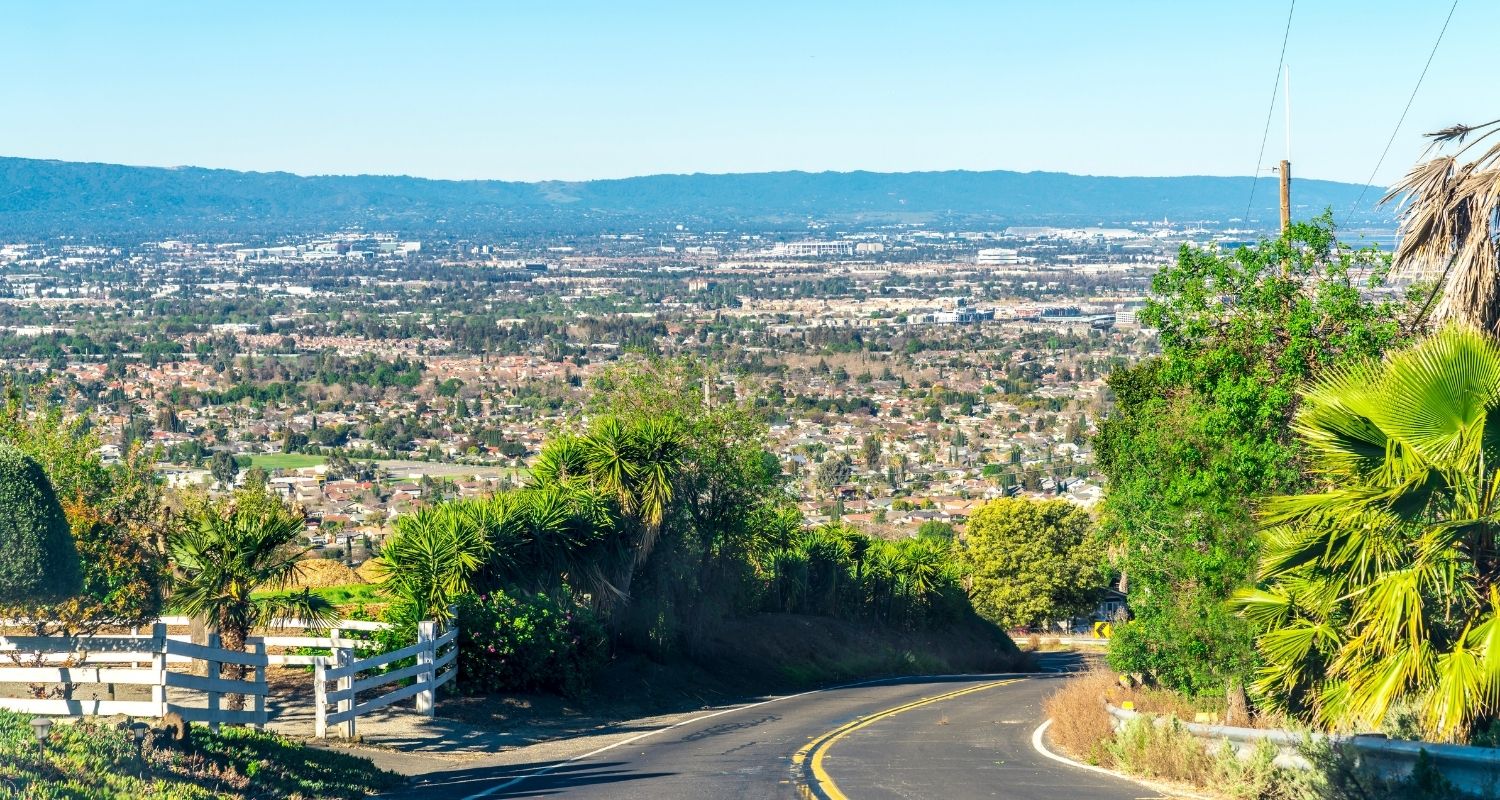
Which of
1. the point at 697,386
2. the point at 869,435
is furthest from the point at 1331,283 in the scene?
the point at 869,435

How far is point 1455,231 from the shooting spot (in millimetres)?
14711

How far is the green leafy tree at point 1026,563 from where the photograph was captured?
61.8 m

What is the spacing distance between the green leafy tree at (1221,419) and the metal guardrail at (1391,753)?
113 inches

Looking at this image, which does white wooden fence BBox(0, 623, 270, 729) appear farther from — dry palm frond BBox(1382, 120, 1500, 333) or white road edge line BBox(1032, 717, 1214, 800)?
dry palm frond BBox(1382, 120, 1500, 333)

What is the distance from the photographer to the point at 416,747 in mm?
17281

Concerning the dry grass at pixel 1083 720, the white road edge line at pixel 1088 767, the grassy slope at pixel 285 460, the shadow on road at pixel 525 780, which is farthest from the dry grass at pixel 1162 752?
the grassy slope at pixel 285 460

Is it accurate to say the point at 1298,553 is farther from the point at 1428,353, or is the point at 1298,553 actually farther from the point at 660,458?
the point at 660,458

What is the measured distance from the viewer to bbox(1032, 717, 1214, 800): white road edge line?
14.9m

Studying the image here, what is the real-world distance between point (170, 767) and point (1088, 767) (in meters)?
8.90

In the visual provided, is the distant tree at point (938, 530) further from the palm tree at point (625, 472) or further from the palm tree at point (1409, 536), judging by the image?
the palm tree at point (1409, 536)

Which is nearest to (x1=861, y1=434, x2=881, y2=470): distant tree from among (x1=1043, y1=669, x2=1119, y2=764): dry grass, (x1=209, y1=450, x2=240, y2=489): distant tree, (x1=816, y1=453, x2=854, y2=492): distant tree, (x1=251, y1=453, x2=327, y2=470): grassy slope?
(x1=816, y1=453, x2=854, y2=492): distant tree

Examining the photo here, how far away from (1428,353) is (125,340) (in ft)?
595

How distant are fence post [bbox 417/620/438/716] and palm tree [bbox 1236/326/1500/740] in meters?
9.59

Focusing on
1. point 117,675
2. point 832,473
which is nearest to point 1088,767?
point 117,675
